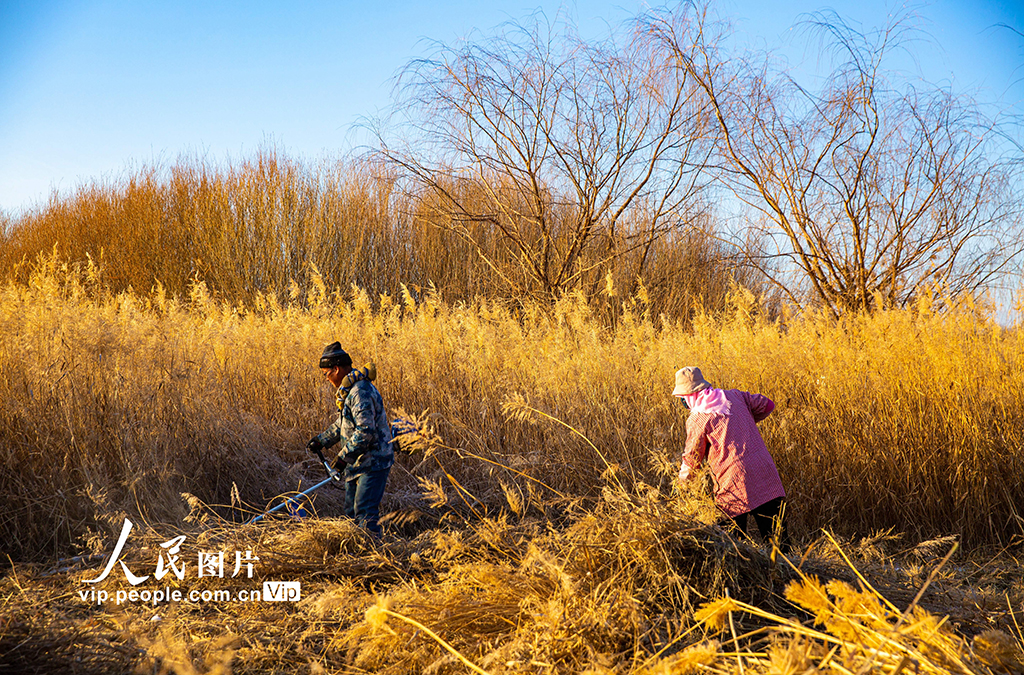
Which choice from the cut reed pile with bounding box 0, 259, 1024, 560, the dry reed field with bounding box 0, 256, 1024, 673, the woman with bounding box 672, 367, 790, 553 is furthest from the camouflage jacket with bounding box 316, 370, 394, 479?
the woman with bounding box 672, 367, 790, 553

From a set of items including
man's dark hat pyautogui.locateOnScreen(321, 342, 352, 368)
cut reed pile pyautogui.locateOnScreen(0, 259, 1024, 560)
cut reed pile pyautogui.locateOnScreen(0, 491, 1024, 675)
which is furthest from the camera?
cut reed pile pyautogui.locateOnScreen(0, 259, 1024, 560)

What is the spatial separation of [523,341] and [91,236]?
12098mm

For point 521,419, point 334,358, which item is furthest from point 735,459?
point 334,358

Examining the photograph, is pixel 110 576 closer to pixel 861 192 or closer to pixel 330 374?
pixel 330 374

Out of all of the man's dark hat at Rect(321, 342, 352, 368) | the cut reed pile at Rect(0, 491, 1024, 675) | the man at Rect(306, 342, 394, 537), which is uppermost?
the man's dark hat at Rect(321, 342, 352, 368)

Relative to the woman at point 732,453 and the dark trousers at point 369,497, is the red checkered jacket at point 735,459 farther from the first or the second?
the dark trousers at point 369,497

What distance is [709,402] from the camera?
11.9 ft

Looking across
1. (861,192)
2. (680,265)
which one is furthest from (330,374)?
(680,265)

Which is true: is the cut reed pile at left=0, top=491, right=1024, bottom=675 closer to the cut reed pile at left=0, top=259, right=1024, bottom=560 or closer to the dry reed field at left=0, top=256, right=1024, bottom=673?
the dry reed field at left=0, top=256, right=1024, bottom=673

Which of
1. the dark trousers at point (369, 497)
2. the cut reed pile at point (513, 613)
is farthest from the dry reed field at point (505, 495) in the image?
the dark trousers at point (369, 497)

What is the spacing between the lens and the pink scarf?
3.57 m

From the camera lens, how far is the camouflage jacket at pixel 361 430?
3.75m

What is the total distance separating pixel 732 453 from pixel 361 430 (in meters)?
→ 2.15

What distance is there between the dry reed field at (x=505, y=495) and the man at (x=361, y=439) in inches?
8.5
